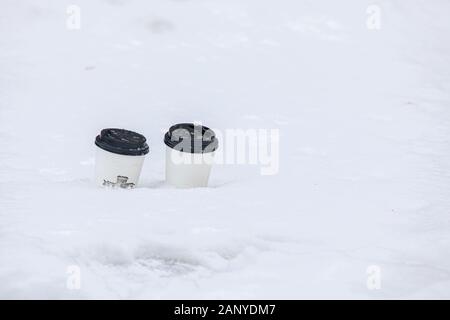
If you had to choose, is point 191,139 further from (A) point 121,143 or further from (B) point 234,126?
(B) point 234,126

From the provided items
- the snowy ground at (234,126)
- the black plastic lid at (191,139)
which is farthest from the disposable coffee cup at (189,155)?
the snowy ground at (234,126)

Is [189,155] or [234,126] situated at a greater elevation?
[189,155]

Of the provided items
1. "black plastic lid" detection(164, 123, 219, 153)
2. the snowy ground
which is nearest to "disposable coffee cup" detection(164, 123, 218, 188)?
"black plastic lid" detection(164, 123, 219, 153)

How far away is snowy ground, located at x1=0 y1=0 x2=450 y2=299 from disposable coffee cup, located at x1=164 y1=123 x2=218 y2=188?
199 mm

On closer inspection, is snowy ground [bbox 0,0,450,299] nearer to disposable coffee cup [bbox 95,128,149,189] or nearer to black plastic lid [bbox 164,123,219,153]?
disposable coffee cup [bbox 95,128,149,189]

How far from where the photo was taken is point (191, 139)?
4.70m

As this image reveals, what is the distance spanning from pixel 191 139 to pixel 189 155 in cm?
11

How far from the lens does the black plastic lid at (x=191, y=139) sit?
4.68m

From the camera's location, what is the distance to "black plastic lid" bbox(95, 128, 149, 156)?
4605mm

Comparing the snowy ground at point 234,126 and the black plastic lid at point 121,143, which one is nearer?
the snowy ground at point 234,126

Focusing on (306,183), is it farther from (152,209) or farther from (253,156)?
(152,209)

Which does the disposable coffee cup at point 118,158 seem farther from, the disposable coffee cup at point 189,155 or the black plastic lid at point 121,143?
the disposable coffee cup at point 189,155

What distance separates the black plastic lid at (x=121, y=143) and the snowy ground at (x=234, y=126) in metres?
0.27

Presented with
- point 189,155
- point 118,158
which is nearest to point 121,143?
point 118,158
